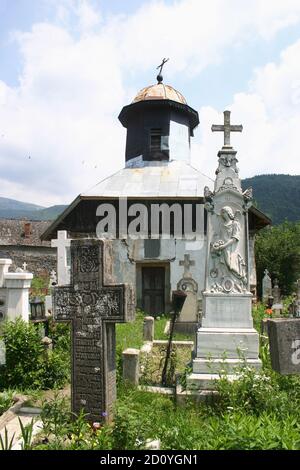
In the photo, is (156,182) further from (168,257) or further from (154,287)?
(154,287)

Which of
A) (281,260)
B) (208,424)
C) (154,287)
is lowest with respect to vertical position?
(208,424)

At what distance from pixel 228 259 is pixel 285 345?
2158 millimetres

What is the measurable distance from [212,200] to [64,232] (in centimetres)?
1006

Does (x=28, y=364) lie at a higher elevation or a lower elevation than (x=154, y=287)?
lower

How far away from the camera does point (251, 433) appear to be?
11.8 feet

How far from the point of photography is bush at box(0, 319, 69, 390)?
6543mm

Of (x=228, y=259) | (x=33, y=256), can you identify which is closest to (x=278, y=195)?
(x=33, y=256)

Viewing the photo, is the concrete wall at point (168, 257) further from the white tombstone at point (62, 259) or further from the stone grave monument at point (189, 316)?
the stone grave monument at point (189, 316)

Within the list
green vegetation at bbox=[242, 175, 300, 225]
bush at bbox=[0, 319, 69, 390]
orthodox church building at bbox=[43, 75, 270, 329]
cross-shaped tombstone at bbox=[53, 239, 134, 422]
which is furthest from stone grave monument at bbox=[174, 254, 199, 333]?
green vegetation at bbox=[242, 175, 300, 225]

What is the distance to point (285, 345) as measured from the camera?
5051 millimetres

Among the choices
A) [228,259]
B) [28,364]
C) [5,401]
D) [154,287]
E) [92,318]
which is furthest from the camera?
[154,287]

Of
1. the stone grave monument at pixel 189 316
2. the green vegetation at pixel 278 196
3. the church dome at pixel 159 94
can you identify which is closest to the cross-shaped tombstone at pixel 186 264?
the stone grave monument at pixel 189 316

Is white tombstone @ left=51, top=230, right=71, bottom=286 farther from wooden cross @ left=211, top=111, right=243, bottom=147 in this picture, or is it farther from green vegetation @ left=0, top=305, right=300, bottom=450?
wooden cross @ left=211, top=111, right=243, bottom=147

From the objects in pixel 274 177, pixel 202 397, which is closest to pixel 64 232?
pixel 202 397
